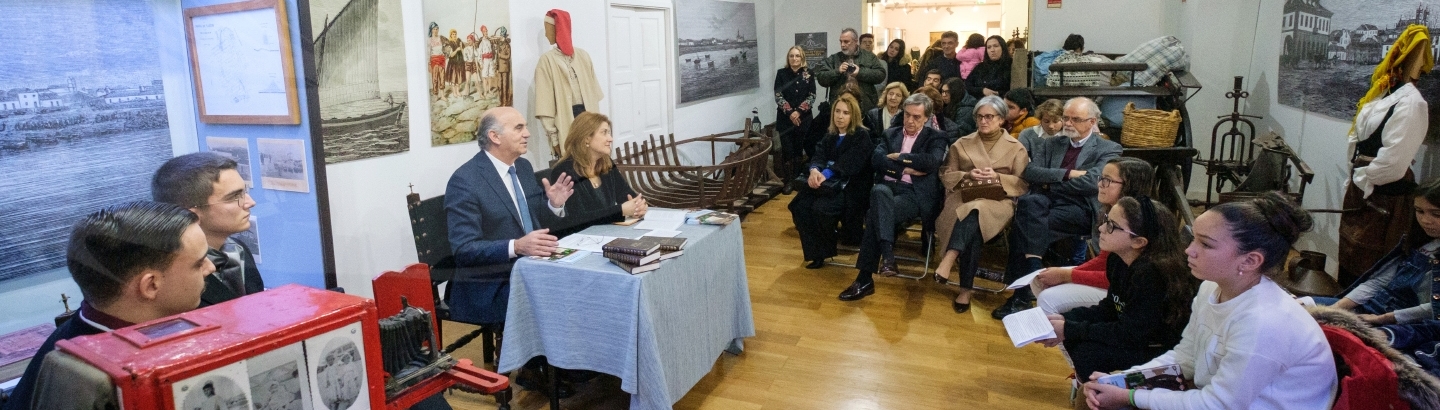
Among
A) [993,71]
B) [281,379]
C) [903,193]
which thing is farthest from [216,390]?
[993,71]

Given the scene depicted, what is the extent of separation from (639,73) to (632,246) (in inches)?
162

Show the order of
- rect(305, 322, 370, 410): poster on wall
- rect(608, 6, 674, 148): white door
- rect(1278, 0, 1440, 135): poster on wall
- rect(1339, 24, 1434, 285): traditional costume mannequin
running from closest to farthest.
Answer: rect(305, 322, 370, 410): poster on wall, rect(1339, 24, 1434, 285): traditional costume mannequin, rect(1278, 0, 1440, 135): poster on wall, rect(608, 6, 674, 148): white door

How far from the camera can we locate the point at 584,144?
150 inches

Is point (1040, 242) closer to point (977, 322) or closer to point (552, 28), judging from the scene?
point (977, 322)

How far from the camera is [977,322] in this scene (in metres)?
4.52

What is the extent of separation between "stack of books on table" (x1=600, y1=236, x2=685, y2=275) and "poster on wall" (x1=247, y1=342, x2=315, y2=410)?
147 cm

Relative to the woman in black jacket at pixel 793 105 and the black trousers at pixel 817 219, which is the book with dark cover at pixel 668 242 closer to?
the black trousers at pixel 817 219

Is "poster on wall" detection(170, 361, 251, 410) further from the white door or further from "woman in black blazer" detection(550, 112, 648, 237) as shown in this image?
the white door

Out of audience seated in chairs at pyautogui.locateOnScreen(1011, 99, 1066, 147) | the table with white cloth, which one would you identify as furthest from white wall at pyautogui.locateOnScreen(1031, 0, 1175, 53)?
the table with white cloth

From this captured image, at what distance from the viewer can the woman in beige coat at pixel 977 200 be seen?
471cm

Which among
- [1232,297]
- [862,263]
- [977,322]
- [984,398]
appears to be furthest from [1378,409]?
[862,263]

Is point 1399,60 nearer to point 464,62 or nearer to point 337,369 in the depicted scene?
point 337,369

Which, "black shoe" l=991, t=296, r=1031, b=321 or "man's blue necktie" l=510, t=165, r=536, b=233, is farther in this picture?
"black shoe" l=991, t=296, r=1031, b=321

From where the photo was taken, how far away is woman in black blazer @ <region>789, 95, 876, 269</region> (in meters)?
5.30
